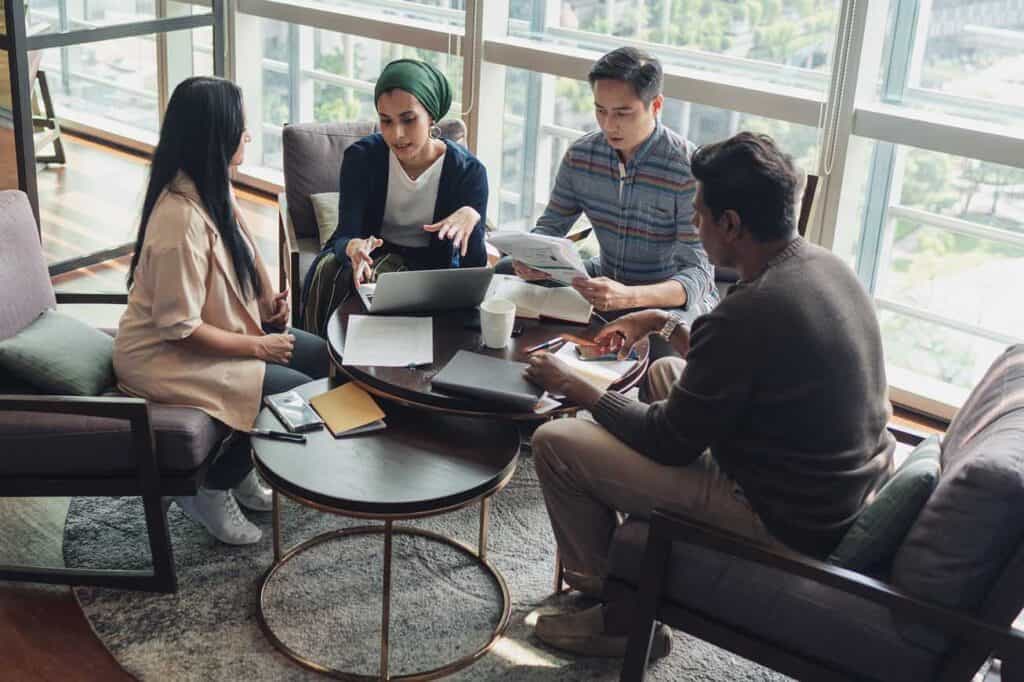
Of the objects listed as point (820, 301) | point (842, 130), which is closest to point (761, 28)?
point (842, 130)

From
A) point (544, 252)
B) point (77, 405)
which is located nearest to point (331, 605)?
point (77, 405)

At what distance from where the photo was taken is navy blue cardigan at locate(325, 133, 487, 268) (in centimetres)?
312

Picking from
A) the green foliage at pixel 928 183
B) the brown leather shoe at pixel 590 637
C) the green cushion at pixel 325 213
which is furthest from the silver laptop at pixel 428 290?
the green foliage at pixel 928 183

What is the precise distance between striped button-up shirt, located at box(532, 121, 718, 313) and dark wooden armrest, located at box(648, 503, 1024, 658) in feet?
3.76

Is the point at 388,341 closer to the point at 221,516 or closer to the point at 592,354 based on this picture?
the point at 592,354

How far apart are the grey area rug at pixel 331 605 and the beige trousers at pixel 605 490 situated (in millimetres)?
305

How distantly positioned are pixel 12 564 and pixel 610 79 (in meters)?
1.92

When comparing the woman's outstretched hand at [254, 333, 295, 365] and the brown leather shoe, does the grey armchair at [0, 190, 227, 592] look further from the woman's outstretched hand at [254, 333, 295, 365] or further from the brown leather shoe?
the brown leather shoe

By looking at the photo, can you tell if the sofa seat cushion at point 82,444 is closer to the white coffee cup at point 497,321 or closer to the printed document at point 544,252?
the white coffee cup at point 497,321

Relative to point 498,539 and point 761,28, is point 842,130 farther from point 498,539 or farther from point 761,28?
point 498,539

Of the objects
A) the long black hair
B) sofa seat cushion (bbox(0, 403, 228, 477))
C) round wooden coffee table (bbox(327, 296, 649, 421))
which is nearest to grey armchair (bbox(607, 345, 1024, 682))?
round wooden coffee table (bbox(327, 296, 649, 421))

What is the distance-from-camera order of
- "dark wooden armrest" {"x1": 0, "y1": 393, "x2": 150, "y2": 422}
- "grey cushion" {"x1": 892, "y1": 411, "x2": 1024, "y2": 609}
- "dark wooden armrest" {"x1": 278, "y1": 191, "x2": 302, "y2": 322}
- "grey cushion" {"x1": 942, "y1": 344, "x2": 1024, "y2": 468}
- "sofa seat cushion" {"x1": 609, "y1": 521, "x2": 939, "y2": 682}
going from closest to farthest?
"grey cushion" {"x1": 892, "y1": 411, "x2": 1024, "y2": 609}, "sofa seat cushion" {"x1": 609, "y1": 521, "x2": 939, "y2": 682}, "grey cushion" {"x1": 942, "y1": 344, "x2": 1024, "y2": 468}, "dark wooden armrest" {"x1": 0, "y1": 393, "x2": 150, "y2": 422}, "dark wooden armrest" {"x1": 278, "y1": 191, "x2": 302, "y2": 322}

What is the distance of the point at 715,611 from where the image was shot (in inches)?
79.2

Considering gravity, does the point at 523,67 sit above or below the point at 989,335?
above
